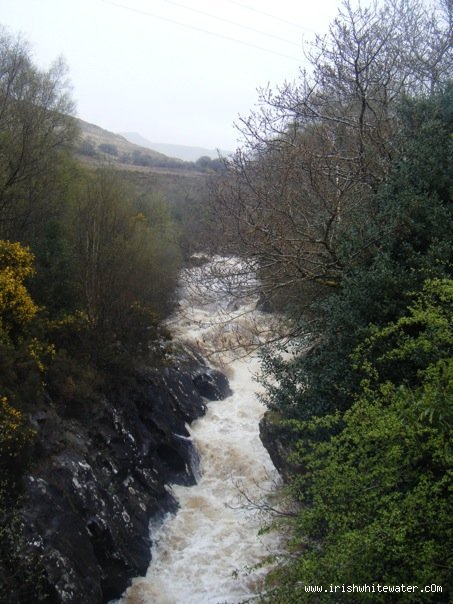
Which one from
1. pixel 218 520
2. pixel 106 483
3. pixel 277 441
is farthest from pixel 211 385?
pixel 106 483

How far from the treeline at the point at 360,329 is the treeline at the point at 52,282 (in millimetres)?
4348

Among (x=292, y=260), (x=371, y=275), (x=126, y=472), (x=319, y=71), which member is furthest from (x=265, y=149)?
(x=126, y=472)

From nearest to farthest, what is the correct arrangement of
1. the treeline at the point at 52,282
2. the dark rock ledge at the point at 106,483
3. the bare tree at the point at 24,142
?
the dark rock ledge at the point at 106,483 → the treeline at the point at 52,282 → the bare tree at the point at 24,142

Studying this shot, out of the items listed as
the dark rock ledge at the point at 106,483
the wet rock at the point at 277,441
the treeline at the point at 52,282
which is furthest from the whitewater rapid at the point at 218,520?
the treeline at the point at 52,282

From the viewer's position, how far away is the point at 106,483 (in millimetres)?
9484

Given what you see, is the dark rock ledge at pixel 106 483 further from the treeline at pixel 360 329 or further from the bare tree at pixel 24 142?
the bare tree at pixel 24 142

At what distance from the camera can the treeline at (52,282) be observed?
8586 mm

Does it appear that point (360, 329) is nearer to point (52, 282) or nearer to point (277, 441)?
point (277, 441)

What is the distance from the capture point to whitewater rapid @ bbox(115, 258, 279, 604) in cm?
824

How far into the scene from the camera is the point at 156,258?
18.4m

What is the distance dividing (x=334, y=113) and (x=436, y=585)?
9366 millimetres

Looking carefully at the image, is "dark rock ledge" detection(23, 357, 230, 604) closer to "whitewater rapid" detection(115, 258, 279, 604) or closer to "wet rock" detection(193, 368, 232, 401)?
"whitewater rapid" detection(115, 258, 279, 604)

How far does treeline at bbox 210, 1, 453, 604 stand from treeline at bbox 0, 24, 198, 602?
14.3 ft

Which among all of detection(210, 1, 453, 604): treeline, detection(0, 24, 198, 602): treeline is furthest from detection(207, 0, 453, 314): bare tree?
detection(0, 24, 198, 602): treeline
